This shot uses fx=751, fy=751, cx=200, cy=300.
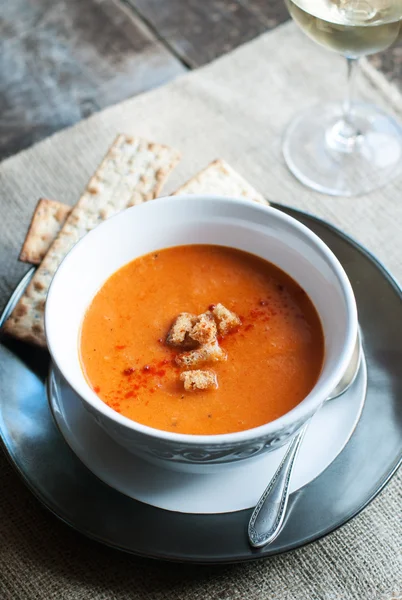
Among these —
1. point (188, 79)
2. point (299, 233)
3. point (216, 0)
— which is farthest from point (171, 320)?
point (216, 0)

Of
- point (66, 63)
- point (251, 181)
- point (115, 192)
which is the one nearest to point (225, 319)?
point (115, 192)

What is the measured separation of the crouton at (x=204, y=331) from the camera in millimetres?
1751

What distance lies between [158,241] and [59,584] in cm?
90

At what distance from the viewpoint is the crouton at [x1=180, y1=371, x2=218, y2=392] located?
1.71m

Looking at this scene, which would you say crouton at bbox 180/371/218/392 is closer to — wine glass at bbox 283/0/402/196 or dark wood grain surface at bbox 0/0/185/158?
wine glass at bbox 283/0/402/196

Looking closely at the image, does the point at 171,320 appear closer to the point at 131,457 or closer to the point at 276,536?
the point at 131,457

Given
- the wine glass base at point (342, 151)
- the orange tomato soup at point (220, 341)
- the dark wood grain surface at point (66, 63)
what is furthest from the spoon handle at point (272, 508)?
the dark wood grain surface at point (66, 63)

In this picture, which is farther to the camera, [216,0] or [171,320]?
[216,0]

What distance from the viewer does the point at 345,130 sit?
284cm

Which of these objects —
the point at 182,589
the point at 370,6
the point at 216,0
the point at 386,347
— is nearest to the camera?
the point at 182,589

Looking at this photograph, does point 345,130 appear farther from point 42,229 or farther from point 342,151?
point 42,229

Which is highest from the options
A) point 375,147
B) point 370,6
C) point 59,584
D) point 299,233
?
point 370,6

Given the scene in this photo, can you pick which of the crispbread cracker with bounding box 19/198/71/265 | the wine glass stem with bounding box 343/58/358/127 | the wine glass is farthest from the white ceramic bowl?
Result: the wine glass stem with bounding box 343/58/358/127

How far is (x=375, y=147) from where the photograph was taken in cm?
284
